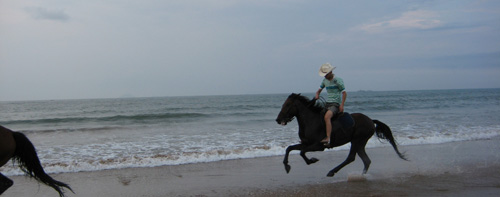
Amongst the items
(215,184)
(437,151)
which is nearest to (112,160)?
(215,184)

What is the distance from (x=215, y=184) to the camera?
7.80m

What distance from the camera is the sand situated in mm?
7078

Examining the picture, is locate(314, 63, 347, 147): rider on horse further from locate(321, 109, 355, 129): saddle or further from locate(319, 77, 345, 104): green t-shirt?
locate(321, 109, 355, 129): saddle

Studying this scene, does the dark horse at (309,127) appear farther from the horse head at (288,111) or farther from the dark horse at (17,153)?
the dark horse at (17,153)

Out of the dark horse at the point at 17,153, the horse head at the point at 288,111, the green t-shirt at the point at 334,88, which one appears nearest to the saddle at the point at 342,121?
the green t-shirt at the point at 334,88

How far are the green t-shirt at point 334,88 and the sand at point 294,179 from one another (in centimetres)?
162

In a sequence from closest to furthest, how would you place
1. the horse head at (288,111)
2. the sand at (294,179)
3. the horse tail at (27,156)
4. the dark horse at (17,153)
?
the dark horse at (17,153), the horse tail at (27,156), the sand at (294,179), the horse head at (288,111)

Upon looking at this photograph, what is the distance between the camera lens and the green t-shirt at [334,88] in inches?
299

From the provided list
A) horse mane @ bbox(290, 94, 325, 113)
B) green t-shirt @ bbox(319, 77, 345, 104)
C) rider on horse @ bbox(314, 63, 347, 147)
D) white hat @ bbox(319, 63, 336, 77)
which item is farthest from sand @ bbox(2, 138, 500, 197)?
white hat @ bbox(319, 63, 336, 77)

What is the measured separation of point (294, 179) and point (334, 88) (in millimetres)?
2072

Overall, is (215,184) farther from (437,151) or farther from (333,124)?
(437,151)

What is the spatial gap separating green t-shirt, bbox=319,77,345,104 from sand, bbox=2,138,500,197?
1615 mm

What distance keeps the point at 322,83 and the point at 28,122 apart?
90.6ft

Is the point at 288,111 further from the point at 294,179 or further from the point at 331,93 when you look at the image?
the point at 294,179
